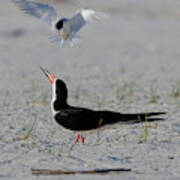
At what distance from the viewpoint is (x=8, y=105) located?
6.27 meters

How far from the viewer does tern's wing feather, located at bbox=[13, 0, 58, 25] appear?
4219mm

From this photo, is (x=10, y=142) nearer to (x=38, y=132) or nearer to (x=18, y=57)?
(x=38, y=132)

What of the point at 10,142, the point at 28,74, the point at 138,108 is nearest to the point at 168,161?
the point at 10,142

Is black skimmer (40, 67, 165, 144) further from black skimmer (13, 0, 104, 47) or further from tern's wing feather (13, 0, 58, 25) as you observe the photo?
tern's wing feather (13, 0, 58, 25)

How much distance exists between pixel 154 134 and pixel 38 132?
1.15 metres

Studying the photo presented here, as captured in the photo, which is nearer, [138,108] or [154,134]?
[154,134]

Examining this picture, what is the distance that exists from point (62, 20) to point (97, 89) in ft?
12.7

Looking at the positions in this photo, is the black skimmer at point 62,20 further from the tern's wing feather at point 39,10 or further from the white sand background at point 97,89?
the white sand background at point 97,89

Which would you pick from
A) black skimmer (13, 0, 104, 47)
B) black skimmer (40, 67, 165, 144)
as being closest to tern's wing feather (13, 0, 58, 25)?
black skimmer (13, 0, 104, 47)

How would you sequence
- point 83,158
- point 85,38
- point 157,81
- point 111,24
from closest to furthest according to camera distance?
point 83,158 < point 157,81 < point 85,38 < point 111,24

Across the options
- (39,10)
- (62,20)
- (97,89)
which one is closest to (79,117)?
(62,20)

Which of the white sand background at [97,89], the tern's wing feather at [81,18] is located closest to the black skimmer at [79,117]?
the white sand background at [97,89]

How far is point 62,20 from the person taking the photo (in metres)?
4.11

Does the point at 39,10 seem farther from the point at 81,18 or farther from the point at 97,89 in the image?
the point at 97,89
